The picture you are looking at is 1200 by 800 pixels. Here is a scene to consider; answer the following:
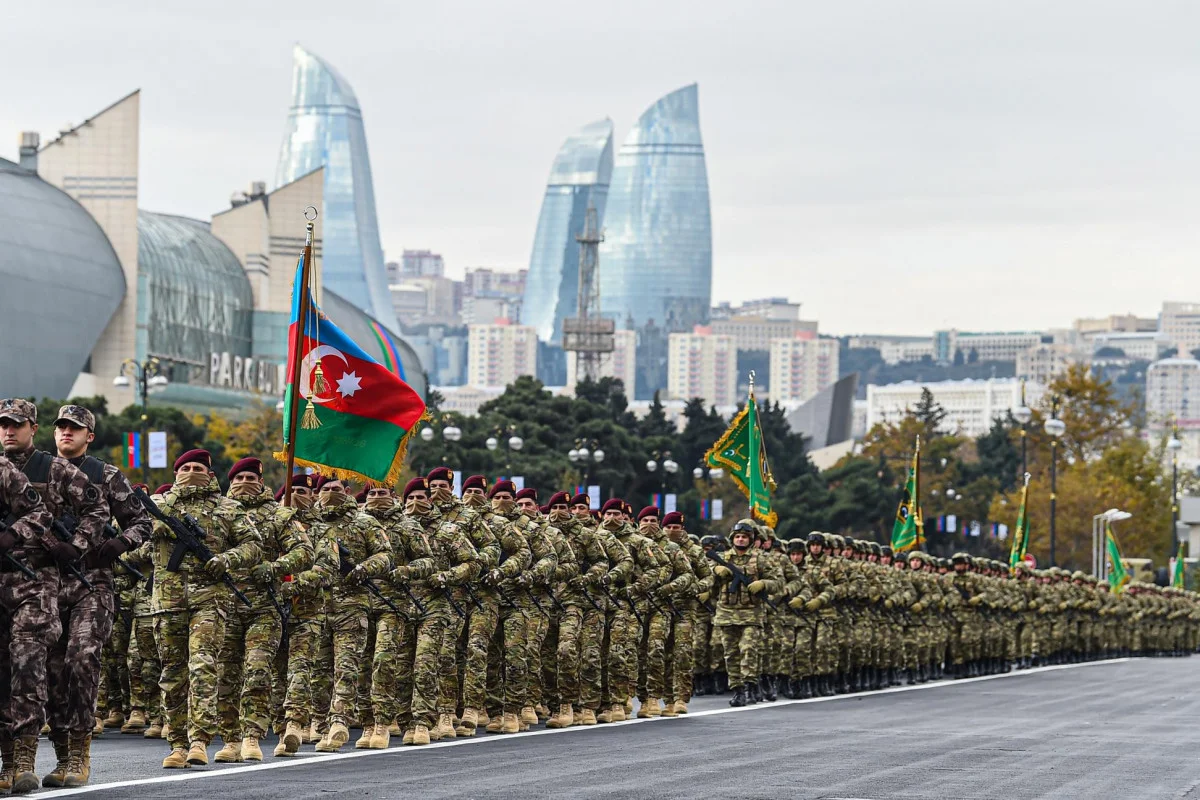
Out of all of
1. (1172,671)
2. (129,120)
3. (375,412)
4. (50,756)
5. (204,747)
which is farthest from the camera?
(129,120)

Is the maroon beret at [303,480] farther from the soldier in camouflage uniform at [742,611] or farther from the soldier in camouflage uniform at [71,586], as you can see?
the soldier in camouflage uniform at [742,611]

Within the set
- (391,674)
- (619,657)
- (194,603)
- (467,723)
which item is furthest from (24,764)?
(619,657)

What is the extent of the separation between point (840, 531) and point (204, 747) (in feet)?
265

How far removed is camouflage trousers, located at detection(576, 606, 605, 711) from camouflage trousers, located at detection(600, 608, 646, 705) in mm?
138

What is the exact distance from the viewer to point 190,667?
1386cm

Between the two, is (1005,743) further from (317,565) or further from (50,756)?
(50,756)

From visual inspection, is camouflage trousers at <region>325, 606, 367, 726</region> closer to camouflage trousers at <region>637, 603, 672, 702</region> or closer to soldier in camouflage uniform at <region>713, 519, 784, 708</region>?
camouflage trousers at <region>637, 603, 672, 702</region>

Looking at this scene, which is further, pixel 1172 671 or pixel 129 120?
pixel 129 120

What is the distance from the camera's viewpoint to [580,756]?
15469 mm

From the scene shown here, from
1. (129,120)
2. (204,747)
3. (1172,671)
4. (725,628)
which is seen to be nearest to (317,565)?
(204,747)

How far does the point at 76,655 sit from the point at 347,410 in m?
5.68

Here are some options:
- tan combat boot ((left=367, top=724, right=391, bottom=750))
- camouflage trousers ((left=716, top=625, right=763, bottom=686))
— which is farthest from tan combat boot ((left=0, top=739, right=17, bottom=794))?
camouflage trousers ((left=716, top=625, right=763, bottom=686))

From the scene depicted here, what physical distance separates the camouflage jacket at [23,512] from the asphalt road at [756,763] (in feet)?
4.26

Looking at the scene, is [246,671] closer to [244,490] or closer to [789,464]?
[244,490]
